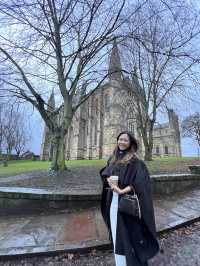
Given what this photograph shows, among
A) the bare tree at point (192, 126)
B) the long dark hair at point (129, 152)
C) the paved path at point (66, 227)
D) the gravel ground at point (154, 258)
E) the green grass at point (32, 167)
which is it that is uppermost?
the bare tree at point (192, 126)

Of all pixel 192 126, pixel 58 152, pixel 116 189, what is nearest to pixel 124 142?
pixel 116 189

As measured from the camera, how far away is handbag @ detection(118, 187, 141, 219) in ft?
8.32

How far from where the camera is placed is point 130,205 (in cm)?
255

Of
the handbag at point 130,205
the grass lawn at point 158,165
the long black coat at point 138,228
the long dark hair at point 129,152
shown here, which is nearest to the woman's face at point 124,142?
the long dark hair at point 129,152

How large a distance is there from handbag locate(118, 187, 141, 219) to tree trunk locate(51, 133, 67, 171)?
8.14 meters

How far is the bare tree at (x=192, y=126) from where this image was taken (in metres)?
36.4

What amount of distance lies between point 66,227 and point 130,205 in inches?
87.1

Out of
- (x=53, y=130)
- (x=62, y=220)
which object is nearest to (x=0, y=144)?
(x=53, y=130)

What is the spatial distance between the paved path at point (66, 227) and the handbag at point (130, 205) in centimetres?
122

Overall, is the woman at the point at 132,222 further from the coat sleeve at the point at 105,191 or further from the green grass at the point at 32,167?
the green grass at the point at 32,167

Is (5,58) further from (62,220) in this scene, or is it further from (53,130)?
(62,220)

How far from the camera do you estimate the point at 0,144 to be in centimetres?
4078

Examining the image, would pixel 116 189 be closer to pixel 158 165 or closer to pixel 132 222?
pixel 132 222

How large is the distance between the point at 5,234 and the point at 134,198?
9.26 feet
